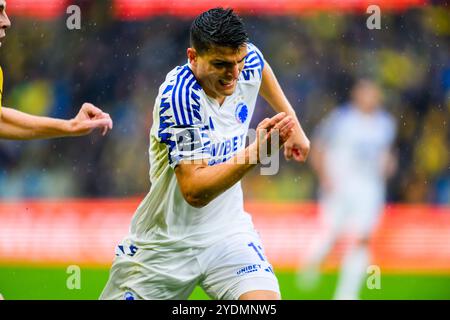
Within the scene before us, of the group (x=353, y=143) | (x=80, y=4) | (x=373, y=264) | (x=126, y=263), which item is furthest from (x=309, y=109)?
(x=126, y=263)

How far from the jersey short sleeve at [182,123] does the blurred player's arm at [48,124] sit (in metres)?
0.44

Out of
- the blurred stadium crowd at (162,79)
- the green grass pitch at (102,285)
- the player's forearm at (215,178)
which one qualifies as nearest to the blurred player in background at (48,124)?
the player's forearm at (215,178)

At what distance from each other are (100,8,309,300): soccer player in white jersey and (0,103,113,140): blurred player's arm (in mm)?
324

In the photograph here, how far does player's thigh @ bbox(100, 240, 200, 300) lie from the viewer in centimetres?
427

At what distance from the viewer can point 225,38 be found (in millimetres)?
3963

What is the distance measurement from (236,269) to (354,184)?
4.32 m

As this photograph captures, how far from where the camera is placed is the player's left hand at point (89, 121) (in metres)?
4.35

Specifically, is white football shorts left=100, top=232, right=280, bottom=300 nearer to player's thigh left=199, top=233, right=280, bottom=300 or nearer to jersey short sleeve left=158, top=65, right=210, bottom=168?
player's thigh left=199, top=233, right=280, bottom=300

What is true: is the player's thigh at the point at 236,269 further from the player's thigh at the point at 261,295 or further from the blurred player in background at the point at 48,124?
the blurred player in background at the point at 48,124

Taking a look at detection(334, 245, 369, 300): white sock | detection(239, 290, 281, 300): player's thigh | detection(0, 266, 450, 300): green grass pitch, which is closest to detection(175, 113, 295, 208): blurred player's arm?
detection(239, 290, 281, 300): player's thigh

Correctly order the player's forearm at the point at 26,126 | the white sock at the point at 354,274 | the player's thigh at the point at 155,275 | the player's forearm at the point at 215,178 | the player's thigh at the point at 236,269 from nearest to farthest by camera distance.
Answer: the player's forearm at the point at 215,178, the player's thigh at the point at 236,269, the player's thigh at the point at 155,275, the player's forearm at the point at 26,126, the white sock at the point at 354,274

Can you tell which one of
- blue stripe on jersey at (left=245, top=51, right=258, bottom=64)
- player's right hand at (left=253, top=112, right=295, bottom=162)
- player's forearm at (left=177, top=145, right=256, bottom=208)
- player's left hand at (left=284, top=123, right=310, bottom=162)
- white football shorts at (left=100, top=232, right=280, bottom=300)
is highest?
blue stripe on jersey at (left=245, top=51, right=258, bottom=64)

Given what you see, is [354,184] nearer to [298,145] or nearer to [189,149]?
[298,145]

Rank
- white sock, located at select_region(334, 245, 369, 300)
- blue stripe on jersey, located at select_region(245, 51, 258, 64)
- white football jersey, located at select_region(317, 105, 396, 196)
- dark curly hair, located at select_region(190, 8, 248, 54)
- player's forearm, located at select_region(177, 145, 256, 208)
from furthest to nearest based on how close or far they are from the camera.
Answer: white football jersey, located at select_region(317, 105, 396, 196), white sock, located at select_region(334, 245, 369, 300), blue stripe on jersey, located at select_region(245, 51, 258, 64), dark curly hair, located at select_region(190, 8, 248, 54), player's forearm, located at select_region(177, 145, 256, 208)
